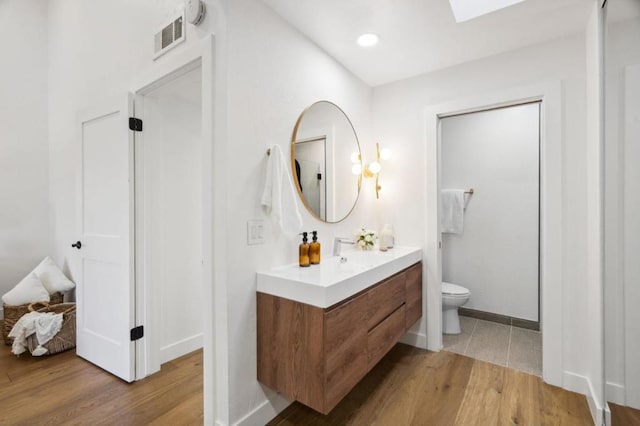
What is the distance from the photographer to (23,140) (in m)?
3.17

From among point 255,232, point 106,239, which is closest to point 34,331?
point 106,239

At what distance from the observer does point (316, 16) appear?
184cm

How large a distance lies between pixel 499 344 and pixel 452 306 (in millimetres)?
485

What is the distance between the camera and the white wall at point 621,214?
1.17 metres

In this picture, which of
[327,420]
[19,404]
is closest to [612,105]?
[327,420]

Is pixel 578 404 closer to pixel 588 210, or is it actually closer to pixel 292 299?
pixel 588 210

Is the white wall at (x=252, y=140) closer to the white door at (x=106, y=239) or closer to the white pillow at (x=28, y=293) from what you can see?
the white door at (x=106, y=239)

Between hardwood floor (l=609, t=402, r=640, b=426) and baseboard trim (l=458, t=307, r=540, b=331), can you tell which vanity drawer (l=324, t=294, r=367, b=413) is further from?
baseboard trim (l=458, t=307, r=540, b=331)

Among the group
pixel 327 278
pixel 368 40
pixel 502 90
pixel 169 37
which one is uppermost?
pixel 368 40

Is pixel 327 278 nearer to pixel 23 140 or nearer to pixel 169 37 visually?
pixel 169 37

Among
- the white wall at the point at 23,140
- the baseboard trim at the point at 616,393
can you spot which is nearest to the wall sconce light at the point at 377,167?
the baseboard trim at the point at 616,393

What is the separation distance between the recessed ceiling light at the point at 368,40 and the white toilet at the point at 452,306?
230 cm

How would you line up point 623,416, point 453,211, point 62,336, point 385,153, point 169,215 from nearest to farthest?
point 623,416
point 169,215
point 62,336
point 385,153
point 453,211

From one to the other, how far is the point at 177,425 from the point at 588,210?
284cm
